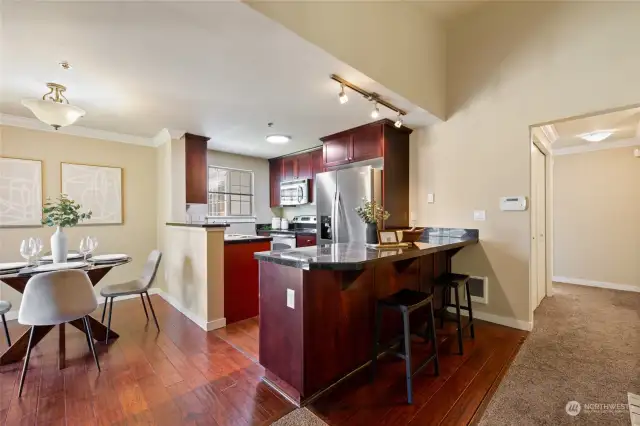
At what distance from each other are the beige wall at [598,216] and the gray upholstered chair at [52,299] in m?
6.61

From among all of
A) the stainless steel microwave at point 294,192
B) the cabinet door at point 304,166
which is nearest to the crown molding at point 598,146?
the cabinet door at point 304,166

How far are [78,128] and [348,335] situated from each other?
420 cm

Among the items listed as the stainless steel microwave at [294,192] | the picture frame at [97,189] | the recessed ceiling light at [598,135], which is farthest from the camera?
the stainless steel microwave at [294,192]

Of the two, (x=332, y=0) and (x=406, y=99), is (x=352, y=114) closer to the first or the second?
(x=406, y=99)

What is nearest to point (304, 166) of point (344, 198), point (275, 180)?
point (275, 180)

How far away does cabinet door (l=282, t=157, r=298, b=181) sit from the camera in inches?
211

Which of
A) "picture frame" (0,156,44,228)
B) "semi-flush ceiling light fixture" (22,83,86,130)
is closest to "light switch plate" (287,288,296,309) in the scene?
"semi-flush ceiling light fixture" (22,83,86,130)

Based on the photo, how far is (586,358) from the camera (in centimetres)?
234

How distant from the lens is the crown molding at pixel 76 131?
327 centimetres

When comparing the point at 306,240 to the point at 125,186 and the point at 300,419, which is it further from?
the point at 300,419

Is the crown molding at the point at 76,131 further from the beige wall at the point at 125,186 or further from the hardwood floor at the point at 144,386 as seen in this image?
the hardwood floor at the point at 144,386

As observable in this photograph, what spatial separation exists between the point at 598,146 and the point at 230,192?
629 centimetres

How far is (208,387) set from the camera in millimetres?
1950

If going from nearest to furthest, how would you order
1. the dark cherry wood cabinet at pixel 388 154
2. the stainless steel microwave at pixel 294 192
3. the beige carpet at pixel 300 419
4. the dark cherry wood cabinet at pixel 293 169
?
the beige carpet at pixel 300 419
the dark cherry wood cabinet at pixel 388 154
the dark cherry wood cabinet at pixel 293 169
the stainless steel microwave at pixel 294 192
